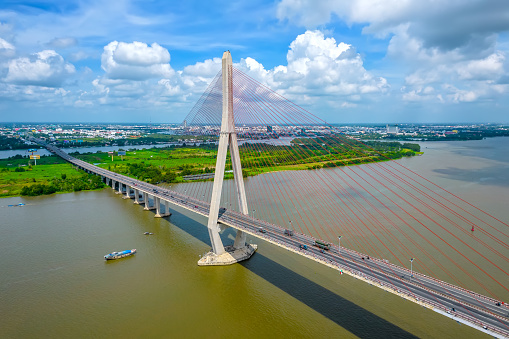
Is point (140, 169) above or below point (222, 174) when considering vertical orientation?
below

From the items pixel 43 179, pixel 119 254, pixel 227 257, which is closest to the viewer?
pixel 227 257

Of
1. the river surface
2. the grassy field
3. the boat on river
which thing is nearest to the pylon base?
the river surface

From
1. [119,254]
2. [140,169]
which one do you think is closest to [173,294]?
[119,254]

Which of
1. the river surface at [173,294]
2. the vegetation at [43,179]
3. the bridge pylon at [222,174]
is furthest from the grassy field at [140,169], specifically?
the river surface at [173,294]

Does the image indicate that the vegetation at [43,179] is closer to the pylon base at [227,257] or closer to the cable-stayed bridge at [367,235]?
the cable-stayed bridge at [367,235]

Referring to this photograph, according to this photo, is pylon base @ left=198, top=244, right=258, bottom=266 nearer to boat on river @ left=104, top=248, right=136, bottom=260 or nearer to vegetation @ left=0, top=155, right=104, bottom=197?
boat on river @ left=104, top=248, right=136, bottom=260

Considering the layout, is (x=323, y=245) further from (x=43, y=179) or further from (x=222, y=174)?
(x=43, y=179)

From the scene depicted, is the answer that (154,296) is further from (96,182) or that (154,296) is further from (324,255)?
(96,182)
